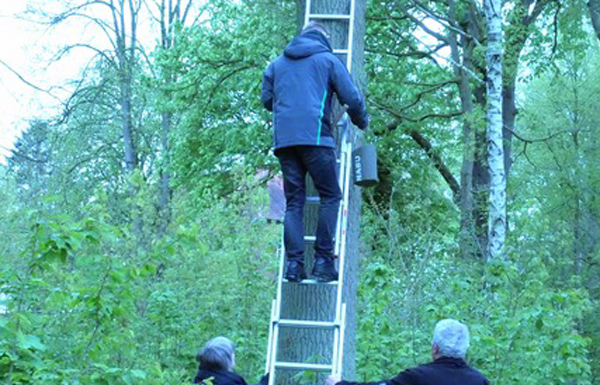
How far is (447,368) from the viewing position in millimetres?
5148

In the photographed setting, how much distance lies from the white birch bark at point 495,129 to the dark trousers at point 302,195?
7.88m

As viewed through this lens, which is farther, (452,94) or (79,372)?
(452,94)

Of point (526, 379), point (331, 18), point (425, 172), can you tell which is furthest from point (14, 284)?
point (425, 172)

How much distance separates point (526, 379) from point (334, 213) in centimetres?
321

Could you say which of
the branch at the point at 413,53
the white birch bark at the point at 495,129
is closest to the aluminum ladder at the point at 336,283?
the white birch bark at the point at 495,129

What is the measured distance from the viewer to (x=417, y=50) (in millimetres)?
20109

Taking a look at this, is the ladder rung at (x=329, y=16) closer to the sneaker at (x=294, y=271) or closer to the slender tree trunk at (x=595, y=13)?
the sneaker at (x=294, y=271)

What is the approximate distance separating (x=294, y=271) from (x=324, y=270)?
19 centimetres

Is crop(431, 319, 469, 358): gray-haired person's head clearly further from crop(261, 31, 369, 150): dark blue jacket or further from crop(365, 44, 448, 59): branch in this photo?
crop(365, 44, 448, 59): branch

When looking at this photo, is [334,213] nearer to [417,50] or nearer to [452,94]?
[417,50]

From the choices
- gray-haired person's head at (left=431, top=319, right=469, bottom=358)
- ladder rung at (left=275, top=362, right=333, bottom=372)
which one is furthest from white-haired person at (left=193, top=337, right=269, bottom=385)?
gray-haired person's head at (left=431, top=319, right=469, bottom=358)

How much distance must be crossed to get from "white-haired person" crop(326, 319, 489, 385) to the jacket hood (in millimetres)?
1948

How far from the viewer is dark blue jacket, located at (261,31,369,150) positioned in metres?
5.73

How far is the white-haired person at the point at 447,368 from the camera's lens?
16.8 ft
